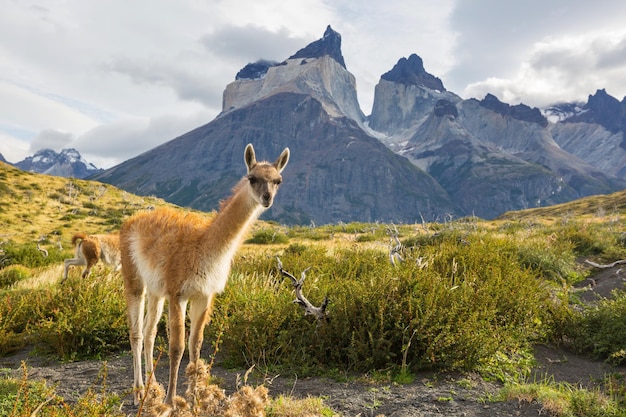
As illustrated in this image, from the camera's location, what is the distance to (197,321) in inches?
187

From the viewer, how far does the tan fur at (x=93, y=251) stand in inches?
500

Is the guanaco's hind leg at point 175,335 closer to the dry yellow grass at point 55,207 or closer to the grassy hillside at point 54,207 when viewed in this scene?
the grassy hillside at point 54,207

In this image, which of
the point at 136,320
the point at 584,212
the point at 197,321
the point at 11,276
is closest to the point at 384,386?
the point at 197,321

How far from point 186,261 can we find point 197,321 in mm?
764

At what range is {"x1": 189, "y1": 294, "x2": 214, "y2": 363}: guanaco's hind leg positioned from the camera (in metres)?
4.61

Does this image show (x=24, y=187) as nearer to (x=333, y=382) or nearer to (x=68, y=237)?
(x=68, y=237)

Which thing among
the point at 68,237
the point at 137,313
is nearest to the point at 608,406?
the point at 137,313

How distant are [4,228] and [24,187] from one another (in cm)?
1422

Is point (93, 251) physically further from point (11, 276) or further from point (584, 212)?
point (584, 212)

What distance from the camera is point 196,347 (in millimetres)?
4617

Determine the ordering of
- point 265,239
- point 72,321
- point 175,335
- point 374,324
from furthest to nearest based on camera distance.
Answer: point 265,239, point 72,321, point 374,324, point 175,335

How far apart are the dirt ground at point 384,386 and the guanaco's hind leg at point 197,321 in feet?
2.51

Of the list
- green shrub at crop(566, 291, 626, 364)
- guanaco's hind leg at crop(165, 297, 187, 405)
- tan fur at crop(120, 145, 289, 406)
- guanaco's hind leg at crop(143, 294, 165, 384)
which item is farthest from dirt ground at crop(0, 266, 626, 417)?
tan fur at crop(120, 145, 289, 406)

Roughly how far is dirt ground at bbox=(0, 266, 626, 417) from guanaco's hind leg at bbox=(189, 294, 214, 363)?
0.76 meters
